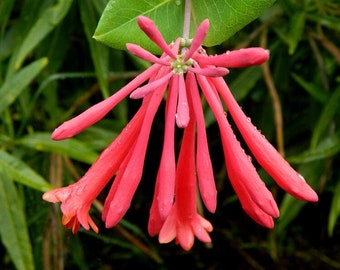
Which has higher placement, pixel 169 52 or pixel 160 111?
pixel 169 52

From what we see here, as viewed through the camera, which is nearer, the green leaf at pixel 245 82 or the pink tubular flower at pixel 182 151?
the pink tubular flower at pixel 182 151

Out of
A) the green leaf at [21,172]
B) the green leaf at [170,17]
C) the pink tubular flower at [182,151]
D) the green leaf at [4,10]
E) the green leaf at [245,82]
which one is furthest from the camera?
the green leaf at [245,82]

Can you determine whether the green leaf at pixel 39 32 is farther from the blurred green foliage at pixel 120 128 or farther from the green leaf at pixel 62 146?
the green leaf at pixel 62 146

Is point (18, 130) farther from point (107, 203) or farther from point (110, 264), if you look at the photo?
point (107, 203)

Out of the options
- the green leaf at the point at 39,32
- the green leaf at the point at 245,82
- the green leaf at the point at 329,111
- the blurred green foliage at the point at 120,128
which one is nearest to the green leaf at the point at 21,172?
the blurred green foliage at the point at 120,128

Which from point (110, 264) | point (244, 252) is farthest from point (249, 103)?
point (110, 264)

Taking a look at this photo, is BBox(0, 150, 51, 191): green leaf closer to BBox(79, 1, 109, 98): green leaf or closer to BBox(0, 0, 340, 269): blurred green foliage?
BBox(0, 0, 340, 269): blurred green foliage

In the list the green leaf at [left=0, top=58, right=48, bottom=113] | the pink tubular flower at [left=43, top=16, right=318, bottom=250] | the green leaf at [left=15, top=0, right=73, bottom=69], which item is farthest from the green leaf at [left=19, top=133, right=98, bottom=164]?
the pink tubular flower at [left=43, top=16, right=318, bottom=250]
